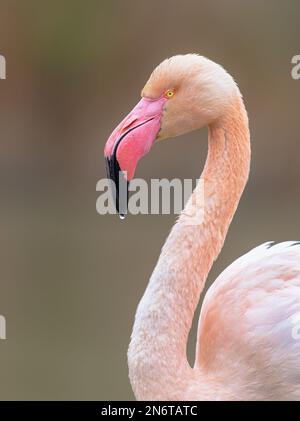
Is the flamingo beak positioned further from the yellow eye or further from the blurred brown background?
the blurred brown background

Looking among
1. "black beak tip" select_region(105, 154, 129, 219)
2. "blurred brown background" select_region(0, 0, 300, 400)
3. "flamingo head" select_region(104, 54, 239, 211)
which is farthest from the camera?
"blurred brown background" select_region(0, 0, 300, 400)

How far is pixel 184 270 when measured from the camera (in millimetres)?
3654

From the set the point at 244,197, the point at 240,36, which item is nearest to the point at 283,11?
the point at 240,36

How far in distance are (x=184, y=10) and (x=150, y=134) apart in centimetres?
846

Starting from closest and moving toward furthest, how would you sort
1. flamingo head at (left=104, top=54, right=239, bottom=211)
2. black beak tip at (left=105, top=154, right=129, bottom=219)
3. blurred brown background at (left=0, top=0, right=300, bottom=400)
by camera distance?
black beak tip at (left=105, top=154, right=129, bottom=219), flamingo head at (left=104, top=54, right=239, bottom=211), blurred brown background at (left=0, top=0, right=300, bottom=400)

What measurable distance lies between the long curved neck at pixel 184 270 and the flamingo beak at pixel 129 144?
22cm

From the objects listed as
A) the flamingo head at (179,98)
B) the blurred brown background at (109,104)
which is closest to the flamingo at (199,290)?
the flamingo head at (179,98)

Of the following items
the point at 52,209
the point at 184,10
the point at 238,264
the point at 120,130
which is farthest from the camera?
the point at 184,10

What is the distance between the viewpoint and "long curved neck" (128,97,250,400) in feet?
11.6

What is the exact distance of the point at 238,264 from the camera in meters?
3.92

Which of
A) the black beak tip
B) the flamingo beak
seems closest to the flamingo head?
the flamingo beak

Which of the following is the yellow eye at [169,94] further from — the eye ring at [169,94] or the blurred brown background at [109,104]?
the blurred brown background at [109,104]

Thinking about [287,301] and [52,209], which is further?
[52,209]

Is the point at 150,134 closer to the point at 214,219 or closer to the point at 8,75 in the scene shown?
the point at 214,219
